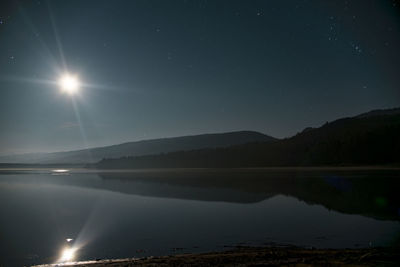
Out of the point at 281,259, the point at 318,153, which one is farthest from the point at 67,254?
the point at 318,153

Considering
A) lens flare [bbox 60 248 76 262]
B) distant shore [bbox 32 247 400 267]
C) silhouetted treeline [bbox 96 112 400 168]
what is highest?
silhouetted treeline [bbox 96 112 400 168]

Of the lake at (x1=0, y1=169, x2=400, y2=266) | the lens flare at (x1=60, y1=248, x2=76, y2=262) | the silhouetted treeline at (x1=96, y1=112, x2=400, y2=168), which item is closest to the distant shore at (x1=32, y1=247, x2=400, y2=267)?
the lens flare at (x1=60, y1=248, x2=76, y2=262)

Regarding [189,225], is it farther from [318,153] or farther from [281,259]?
[318,153]

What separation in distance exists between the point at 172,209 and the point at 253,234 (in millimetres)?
11892

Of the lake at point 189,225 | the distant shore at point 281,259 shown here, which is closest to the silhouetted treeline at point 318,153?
the lake at point 189,225

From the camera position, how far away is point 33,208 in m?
30.5

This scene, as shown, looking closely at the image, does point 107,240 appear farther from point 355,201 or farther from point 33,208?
point 355,201

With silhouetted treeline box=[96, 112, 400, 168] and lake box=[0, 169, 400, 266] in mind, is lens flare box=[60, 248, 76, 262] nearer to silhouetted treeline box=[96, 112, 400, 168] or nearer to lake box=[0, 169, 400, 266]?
lake box=[0, 169, 400, 266]

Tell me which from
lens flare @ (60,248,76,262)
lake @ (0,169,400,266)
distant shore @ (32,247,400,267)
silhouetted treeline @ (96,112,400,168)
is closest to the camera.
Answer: distant shore @ (32,247,400,267)

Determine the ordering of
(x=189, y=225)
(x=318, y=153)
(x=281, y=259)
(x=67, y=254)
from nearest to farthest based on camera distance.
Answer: (x=281, y=259) < (x=67, y=254) < (x=189, y=225) < (x=318, y=153)

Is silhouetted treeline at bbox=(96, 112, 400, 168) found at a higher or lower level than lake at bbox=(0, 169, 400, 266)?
higher

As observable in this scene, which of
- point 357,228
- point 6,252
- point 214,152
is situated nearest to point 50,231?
point 6,252

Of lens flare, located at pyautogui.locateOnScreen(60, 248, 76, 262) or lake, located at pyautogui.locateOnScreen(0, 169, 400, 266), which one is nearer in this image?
lens flare, located at pyautogui.locateOnScreen(60, 248, 76, 262)

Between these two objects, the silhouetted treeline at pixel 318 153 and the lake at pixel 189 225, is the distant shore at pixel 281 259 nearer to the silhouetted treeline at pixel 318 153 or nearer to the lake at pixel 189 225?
the lake at pixel 189 225
